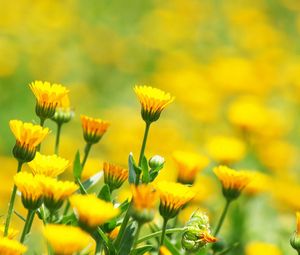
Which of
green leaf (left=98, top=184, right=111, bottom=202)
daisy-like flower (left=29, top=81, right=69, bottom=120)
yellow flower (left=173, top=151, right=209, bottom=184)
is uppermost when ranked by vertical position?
daisy-like flower (left=29, top=81, right=69, bottom=120)

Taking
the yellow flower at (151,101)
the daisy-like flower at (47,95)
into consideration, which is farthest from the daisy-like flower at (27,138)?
the yellow flower at (151,101)

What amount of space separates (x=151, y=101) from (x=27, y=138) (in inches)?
11.6

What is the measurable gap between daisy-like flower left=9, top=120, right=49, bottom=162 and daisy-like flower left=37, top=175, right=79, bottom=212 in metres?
0.15

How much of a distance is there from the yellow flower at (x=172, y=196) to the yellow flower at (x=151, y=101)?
24cm

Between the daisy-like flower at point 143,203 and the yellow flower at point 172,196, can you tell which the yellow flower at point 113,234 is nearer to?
the yellow flower at point 172,196

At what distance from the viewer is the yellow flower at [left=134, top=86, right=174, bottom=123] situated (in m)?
1.89

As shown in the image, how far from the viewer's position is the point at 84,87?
614 centimetres

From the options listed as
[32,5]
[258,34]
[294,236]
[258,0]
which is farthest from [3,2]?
[294,236]

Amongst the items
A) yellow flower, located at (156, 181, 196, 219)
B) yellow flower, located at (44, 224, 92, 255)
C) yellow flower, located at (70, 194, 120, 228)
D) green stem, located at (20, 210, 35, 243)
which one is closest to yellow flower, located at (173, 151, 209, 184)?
yellow flower, located at (156, 181, 196, 219)

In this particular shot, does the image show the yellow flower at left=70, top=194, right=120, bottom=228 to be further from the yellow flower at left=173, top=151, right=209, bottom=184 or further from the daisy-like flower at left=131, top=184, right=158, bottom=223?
the yellow flower at left=173, top=151, right=209, bottom=184

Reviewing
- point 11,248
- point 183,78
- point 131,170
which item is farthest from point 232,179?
point 183,78

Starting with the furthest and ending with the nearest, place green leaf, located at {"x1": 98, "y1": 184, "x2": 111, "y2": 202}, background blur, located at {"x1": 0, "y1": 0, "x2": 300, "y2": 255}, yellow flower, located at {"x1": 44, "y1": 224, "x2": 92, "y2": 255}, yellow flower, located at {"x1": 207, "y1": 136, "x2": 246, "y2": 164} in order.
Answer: background blur, located at {"x1": 0, "y1": 0, "x2": 300, "y2": 255}
yellow flower, located at {"x1": 207, "y1": 136, "x2": 246, "y2": 164}
green leaf, located at {"x1": 98, "y1": 184, "x2": 111, "y2": 202}
yellow flower, located at {"x1": 44, "y1": 224, "x2": 92, "y2": 255}

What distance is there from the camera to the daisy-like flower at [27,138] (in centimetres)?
178

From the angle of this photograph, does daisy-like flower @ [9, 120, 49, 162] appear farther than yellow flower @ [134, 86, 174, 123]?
No
